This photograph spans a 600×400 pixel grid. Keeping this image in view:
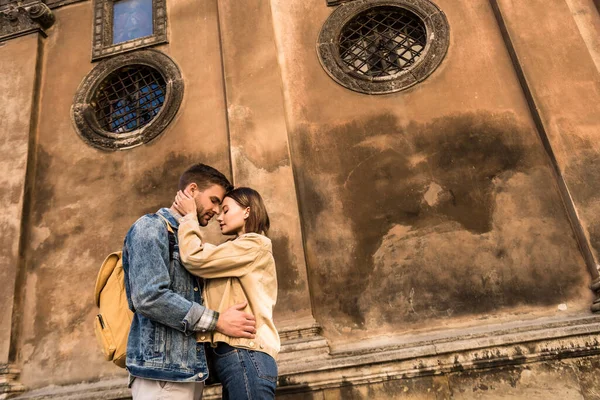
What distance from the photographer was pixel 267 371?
6.70 ft

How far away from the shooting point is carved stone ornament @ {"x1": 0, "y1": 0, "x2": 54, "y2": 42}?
24.9 feet

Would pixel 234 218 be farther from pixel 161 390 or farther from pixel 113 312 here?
pixel 161 390

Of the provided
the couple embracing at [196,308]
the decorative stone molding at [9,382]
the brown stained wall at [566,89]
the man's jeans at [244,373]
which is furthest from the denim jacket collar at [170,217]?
the decorative stone molding at [9,382]

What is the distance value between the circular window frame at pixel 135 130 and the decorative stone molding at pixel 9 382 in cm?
303

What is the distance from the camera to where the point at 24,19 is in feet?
25.3

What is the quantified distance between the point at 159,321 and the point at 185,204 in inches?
24.5

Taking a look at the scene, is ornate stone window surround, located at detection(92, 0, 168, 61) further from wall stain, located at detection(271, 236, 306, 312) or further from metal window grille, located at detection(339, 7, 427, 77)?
wall stain, located at detection(271, 236, 306, 312)

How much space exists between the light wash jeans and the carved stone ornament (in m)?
7.47

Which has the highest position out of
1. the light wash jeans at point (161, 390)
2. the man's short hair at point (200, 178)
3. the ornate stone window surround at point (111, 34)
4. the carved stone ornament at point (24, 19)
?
the carved stone ornament at point (24, 19)

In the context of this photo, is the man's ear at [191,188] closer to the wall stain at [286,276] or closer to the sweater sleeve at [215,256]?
the sweater sleeve at [215,256]

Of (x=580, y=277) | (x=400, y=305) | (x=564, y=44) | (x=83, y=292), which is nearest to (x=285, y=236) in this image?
(x=400, y=305)

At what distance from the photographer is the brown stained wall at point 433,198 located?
5.02 metres

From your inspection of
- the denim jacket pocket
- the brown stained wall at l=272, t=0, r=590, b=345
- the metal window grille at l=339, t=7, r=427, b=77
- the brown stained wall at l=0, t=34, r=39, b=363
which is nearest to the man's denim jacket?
the denim jacket pocket

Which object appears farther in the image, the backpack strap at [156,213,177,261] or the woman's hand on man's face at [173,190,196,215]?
the woman's hand on man's face at [173,190,196,215]
